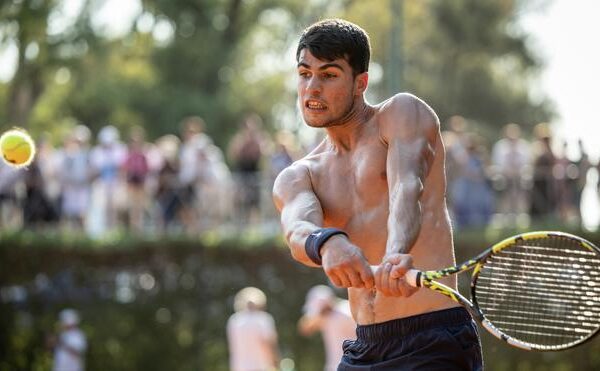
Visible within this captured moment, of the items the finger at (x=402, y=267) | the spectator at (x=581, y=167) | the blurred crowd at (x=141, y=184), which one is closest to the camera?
the finger at (x=402, y=267)

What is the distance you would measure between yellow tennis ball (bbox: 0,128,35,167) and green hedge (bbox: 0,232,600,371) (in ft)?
43.4

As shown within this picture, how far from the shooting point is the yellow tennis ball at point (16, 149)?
9.43 m

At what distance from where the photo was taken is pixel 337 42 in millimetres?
6441

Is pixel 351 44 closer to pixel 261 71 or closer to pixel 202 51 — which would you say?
pixel 202 51

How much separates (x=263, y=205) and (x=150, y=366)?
3.66 metres

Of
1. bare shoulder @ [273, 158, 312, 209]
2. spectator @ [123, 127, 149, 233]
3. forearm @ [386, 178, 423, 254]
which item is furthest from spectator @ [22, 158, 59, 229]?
forearm @ [386, 178, 423, 254]

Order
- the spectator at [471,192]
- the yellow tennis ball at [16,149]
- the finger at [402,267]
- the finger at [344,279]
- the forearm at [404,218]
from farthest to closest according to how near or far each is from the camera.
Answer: the spectator at [471,192], the yellow tennis ball at [16,149], the forearm at [404,218], the finger at [344,279], the finger at [402,267]

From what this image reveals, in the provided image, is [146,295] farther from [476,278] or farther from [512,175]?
[476,278]

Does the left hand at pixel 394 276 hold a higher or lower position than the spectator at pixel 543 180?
lower

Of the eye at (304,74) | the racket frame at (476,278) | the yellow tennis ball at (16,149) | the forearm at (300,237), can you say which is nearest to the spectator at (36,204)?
the yellow tennis ball at (16,149)

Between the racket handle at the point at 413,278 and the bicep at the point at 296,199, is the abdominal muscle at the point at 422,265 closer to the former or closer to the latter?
the bicep at the point at 296,199

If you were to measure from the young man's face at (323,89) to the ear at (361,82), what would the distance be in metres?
0.01

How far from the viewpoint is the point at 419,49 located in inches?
1714

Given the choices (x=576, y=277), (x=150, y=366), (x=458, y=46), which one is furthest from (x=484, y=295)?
(x=458, y=46)
